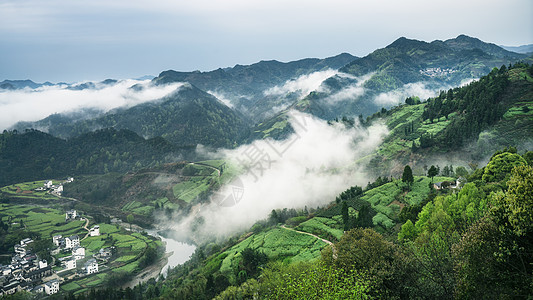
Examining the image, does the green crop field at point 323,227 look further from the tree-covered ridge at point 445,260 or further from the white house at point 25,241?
the white house at point 25,241

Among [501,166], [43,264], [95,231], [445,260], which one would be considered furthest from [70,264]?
[501,166]

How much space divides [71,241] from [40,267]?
73.8ft

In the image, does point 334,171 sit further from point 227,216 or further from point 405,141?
point 227,216

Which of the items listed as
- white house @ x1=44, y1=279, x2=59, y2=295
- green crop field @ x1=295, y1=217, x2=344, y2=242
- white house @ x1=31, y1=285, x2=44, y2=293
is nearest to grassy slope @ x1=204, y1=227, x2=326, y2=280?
green crop field @ x1=295, y1=217, x2=344, y2=242

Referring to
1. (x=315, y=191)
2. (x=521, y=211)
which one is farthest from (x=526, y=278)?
(x=315, y=191)

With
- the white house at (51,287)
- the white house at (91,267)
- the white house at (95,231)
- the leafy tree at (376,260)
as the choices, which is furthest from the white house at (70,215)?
the leafy tree at (376,260)

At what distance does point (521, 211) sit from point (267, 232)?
81.9 m

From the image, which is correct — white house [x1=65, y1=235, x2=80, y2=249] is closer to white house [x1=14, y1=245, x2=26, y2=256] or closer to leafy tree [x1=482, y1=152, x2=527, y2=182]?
white house [x1=14, y1=245, x2=26, y2=256]

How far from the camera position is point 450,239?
35.3m

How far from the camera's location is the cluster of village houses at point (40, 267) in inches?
3903

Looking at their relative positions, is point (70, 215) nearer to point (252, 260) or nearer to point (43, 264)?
point (43, 264)

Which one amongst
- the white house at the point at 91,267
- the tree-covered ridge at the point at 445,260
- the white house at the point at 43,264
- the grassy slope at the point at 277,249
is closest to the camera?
the tree-covered ridge at the point at 445,260

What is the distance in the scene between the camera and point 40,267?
112 m

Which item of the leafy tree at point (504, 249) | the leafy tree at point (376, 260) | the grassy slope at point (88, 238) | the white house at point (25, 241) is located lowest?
the grassy slope at point (88, 238)
